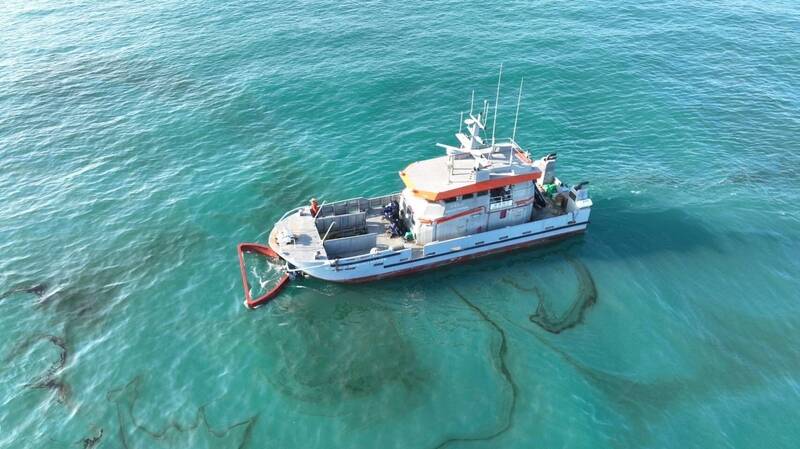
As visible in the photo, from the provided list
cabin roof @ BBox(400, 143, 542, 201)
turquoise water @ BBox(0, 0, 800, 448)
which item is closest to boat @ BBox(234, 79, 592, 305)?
cabin roof @ BBox(400, 143, 542, 201)

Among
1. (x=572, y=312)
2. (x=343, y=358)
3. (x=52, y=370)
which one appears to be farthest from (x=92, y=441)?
(x=572, y=312)

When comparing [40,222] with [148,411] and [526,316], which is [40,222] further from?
[526,316]

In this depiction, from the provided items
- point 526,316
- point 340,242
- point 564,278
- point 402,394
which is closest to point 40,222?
point 340,242

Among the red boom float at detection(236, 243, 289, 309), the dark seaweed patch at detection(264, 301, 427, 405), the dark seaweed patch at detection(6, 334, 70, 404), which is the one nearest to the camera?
the dark seaweed patch at detection(264, 301, 427, 405)

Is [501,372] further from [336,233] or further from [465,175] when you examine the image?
[336,233]

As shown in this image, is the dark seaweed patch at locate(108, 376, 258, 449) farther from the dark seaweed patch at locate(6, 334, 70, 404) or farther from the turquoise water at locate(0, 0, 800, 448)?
the dark seaweed patch at locate(6, 334, 70, 404)

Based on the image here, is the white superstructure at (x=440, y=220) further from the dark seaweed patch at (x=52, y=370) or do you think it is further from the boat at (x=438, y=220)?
the dark seaweed patch at (x=52, y=370)
